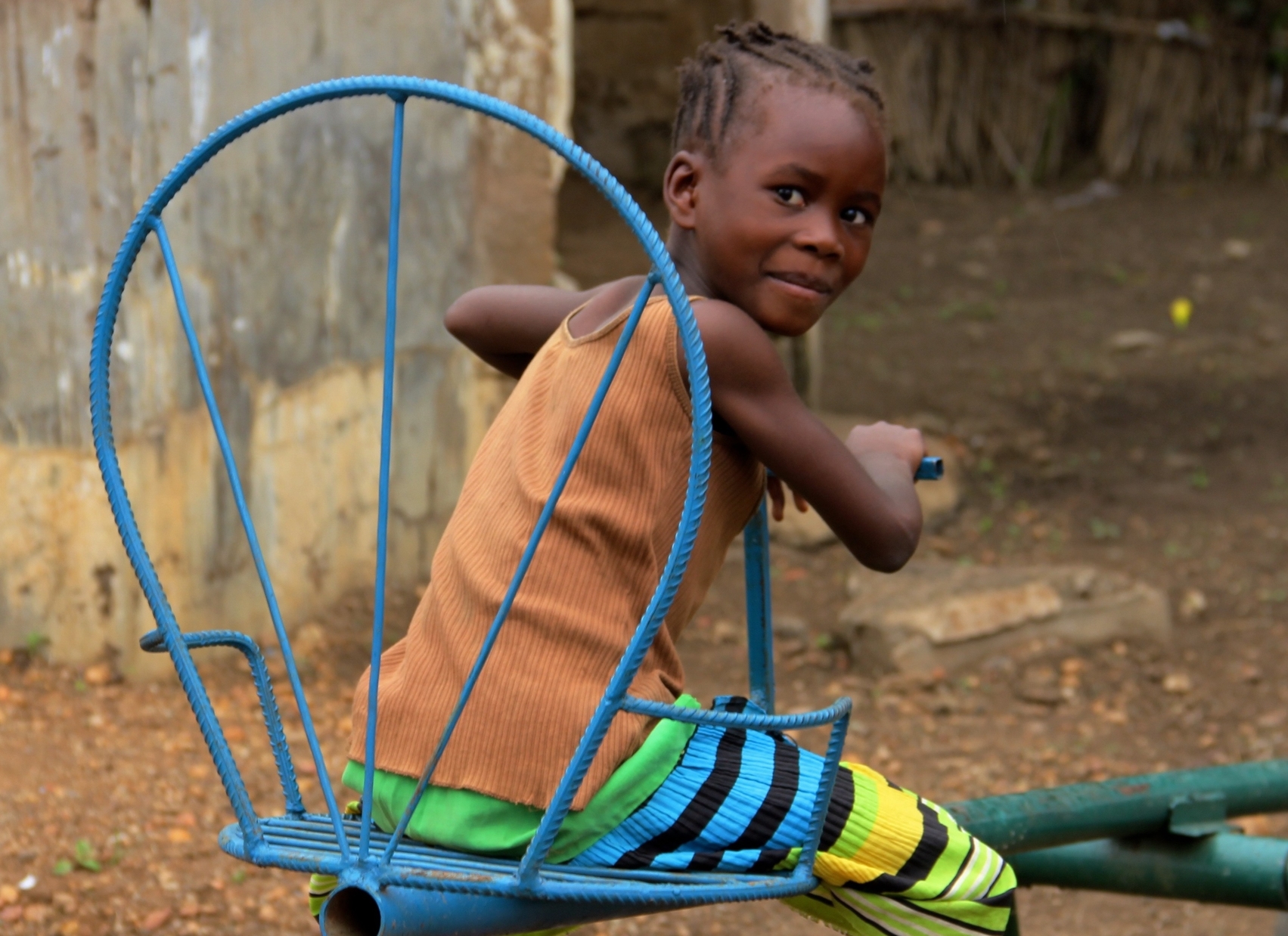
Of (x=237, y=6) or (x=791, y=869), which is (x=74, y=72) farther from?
(x=791, y=869)

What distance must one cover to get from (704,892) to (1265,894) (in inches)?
45.5

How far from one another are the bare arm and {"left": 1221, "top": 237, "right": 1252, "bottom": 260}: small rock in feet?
19.7

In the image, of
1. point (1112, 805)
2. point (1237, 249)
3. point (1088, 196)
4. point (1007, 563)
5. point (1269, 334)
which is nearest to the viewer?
point (1112, 805)

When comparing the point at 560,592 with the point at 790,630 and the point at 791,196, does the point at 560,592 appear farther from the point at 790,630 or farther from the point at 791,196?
the point at 790,630

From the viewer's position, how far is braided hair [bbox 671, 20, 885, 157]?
1.51 meters

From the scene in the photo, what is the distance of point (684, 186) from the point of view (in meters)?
1.57

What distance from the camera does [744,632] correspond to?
158 inches

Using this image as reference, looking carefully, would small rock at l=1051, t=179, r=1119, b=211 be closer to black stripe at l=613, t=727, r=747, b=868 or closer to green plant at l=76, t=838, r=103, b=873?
green plant at l=76, t=838, r=103, b=873

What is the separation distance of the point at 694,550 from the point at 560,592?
0.59ft

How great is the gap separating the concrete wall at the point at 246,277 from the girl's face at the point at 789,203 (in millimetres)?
2103

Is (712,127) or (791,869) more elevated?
(712,127)

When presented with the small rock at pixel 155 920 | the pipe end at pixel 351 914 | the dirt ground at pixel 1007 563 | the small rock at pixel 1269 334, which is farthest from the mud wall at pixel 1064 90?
the pipe end at pixel 351 914

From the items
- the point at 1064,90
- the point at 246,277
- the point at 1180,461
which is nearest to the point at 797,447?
the point at 246,277

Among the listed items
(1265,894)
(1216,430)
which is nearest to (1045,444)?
(1216,430)
